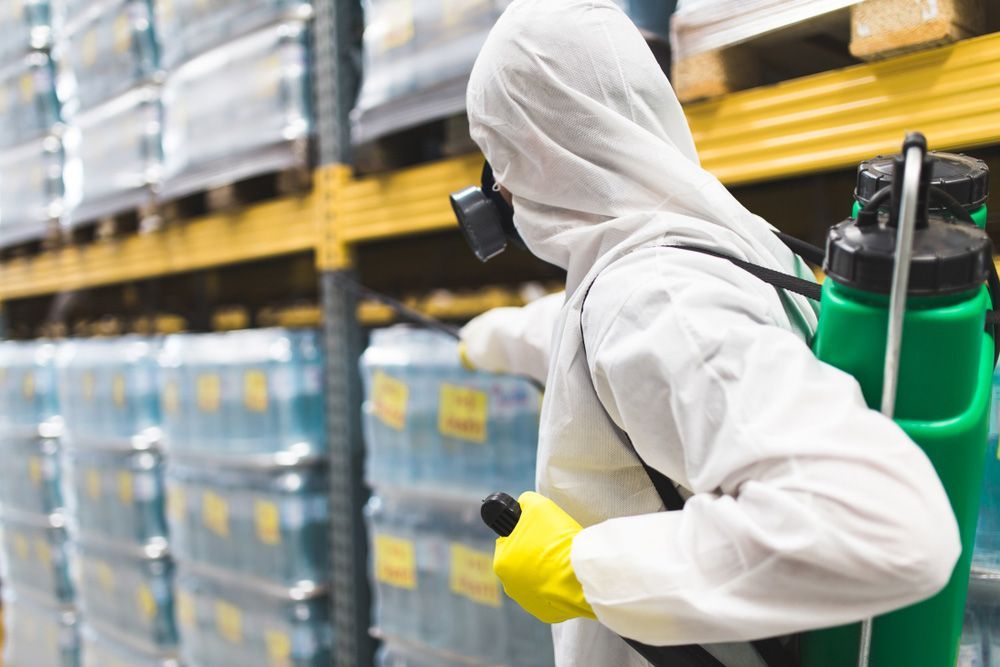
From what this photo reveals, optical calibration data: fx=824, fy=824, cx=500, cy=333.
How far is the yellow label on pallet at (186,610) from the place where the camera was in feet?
9.52

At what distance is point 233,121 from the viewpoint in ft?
8.26

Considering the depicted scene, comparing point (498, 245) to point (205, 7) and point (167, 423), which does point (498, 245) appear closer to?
point (205, 7)

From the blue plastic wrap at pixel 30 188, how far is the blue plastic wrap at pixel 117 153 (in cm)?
33

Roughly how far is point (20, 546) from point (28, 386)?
0.82 metres

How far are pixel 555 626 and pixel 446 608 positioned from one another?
805mm

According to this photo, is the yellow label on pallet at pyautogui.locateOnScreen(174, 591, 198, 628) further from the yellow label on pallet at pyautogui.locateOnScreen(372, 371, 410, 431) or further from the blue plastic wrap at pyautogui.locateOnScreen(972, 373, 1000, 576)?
the blue plastic wrap at pyautogui.locateOnScreen(972, 373, 1000, 576)

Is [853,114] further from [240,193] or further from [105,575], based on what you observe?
[105,575]

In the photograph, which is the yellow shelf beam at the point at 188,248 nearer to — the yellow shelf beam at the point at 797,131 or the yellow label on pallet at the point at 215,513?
the yellow shelf beam at the point at 797,131

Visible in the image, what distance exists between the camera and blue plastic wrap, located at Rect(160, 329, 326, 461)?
258 cm

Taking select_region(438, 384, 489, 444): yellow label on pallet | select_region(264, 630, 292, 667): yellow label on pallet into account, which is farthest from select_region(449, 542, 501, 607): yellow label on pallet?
select_region(264, 630, 292, 667): yellow label on pallet

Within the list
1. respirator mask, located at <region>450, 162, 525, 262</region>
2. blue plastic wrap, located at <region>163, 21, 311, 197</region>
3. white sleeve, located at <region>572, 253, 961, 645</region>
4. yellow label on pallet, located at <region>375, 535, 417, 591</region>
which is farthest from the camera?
blue plastic wrap, located at <region>163, 21, 311, 197</region>

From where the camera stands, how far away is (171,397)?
→ 293 cm

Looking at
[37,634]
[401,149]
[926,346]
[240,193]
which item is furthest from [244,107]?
[37,634]

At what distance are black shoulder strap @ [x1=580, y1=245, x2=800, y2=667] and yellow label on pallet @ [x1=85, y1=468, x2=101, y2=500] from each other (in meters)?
2.87
